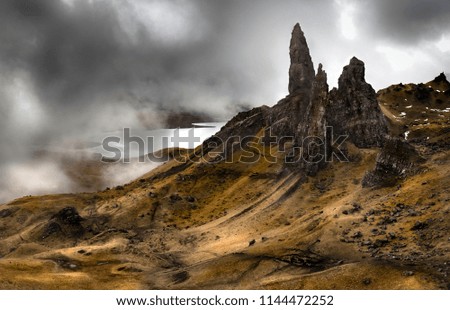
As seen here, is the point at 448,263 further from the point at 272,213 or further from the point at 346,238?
the point at 272,213

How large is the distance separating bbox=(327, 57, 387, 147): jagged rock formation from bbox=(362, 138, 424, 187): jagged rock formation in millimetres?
21974

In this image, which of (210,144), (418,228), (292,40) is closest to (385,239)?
(418,228)

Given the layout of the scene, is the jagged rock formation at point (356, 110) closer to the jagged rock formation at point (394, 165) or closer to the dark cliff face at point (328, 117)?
the dark cliff face at point (328, 117)

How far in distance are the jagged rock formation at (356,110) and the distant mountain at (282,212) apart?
0.78ft

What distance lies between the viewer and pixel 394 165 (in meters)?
59.0

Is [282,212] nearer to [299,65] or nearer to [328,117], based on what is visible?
[328,117]

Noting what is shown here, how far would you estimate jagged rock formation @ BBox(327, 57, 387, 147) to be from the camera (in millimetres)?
83938

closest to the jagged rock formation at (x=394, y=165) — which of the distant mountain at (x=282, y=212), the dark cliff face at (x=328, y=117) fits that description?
the distant mountain at (x=282, y=212)

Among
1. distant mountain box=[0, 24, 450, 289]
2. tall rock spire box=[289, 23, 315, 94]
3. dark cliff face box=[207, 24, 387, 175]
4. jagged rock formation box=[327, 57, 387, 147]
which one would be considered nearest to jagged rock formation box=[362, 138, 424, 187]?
distant mountain box=[0, 24, 450, 289]

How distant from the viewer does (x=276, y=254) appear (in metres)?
43.8

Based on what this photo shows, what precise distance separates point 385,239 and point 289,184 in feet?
118

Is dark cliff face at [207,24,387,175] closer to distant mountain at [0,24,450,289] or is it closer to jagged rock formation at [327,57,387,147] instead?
jagged rock formation at [327,57,387,147]

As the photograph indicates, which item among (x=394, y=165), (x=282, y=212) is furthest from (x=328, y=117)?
(x=282, y=212)

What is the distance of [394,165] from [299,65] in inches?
2390
